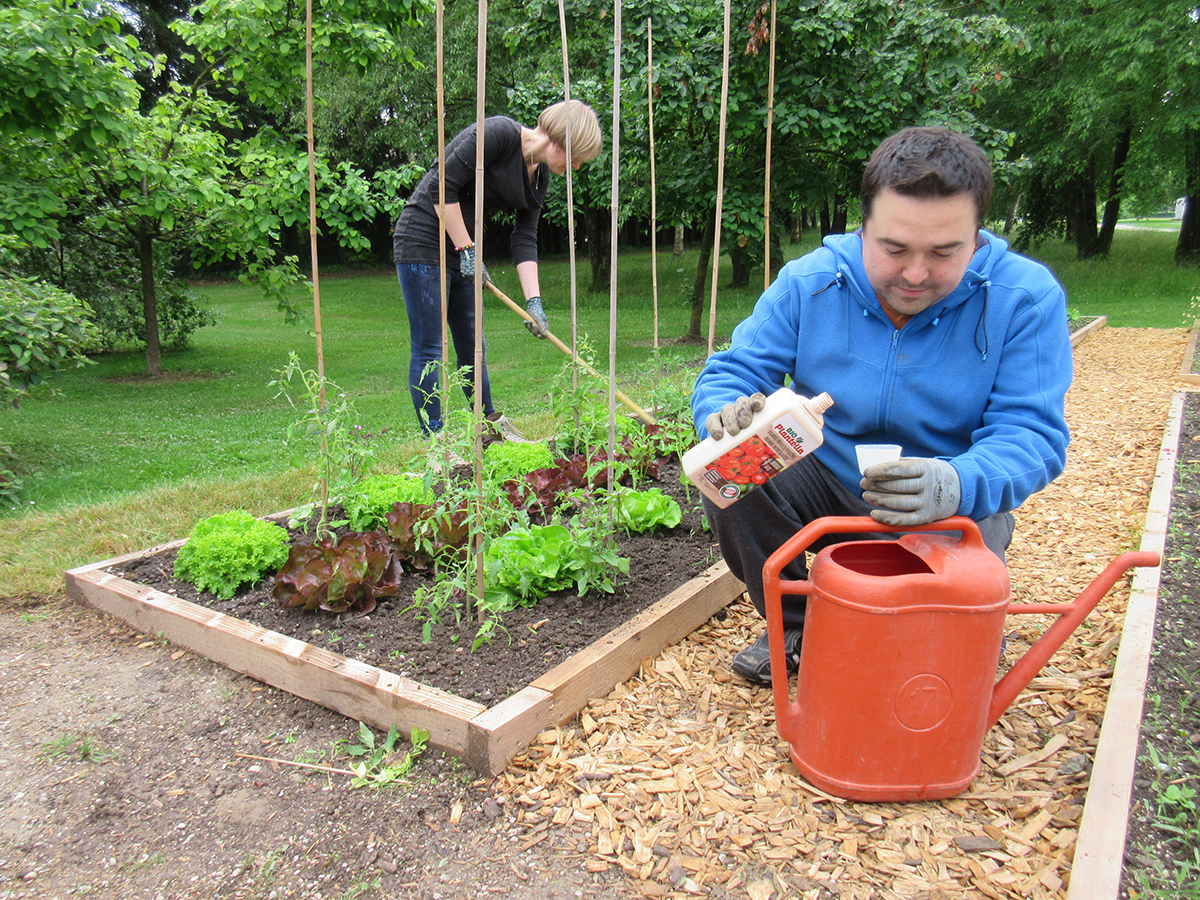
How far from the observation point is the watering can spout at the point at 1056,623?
149 cm

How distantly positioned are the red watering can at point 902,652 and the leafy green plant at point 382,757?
0.85 m

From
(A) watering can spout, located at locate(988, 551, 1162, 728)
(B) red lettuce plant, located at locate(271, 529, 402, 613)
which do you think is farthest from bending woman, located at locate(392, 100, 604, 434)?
(A) watering can spout, located at locate(988, 551, 1162, 728)

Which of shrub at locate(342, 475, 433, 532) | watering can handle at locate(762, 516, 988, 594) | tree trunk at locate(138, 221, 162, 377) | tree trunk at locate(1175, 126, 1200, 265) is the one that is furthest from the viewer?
tree trunk at locate(1175, 126, 1200, 265)

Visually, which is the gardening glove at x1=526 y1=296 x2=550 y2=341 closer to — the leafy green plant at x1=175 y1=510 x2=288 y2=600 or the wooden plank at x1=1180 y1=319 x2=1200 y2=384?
the leafy green plant at x1=175 y1=510 x2=288 y2=600

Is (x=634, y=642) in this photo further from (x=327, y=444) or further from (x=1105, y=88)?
(x=1105, y=88)

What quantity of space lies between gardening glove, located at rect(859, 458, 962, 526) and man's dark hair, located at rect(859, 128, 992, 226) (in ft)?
1.74

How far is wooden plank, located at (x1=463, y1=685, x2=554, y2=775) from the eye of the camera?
171 centimetres

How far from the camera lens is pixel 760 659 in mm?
2086

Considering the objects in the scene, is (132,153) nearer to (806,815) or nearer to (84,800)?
(84,800)

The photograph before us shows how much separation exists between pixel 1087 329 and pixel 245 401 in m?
8.71

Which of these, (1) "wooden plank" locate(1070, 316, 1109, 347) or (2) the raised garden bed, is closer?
(2) the raised garden bed

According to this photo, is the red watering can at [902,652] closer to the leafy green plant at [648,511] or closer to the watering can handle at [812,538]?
the watering can handle at [812,538]

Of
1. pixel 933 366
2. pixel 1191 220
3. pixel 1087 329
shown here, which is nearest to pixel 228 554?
pixel 933 366

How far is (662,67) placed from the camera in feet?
21.7
